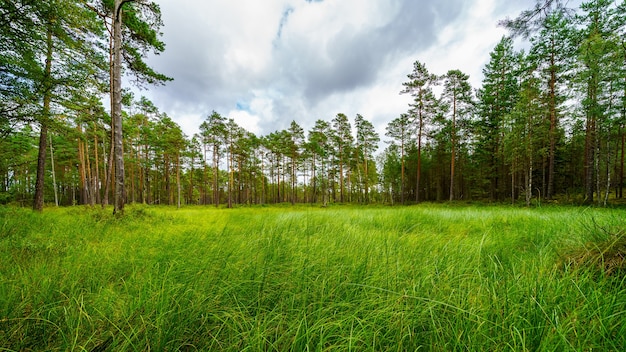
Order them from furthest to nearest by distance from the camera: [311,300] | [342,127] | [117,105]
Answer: [342,127]
[117,105]
[311,300]

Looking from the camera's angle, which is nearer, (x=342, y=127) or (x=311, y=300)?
(x=311, y=300)

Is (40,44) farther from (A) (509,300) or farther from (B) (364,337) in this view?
(A) (509,300)

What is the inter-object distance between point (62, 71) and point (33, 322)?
9274 mm

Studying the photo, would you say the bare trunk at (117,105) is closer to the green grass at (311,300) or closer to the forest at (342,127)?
the forest at (342,127)

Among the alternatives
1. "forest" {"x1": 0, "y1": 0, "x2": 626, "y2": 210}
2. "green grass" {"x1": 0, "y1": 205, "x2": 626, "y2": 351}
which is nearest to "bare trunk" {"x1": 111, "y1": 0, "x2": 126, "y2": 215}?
"forest" {"x1": 0, "y1": 0, "x2": 626, "y2": 210}

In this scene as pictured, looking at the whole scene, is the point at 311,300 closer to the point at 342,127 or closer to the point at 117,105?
the point at 117,105

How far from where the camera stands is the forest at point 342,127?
5.73 metres

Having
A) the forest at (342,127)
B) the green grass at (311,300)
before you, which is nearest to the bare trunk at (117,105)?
the forest at (342,127)

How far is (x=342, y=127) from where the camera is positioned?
31.2 m

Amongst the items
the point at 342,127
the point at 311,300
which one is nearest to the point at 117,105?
the point at 311,300

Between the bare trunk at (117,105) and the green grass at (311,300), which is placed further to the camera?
the bare trunk at (117,105)

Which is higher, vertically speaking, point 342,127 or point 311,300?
point 342,127

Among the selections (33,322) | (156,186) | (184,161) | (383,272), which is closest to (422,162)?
(383,272)

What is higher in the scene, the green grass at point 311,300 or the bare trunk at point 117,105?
the bare trunk at point 117,105
